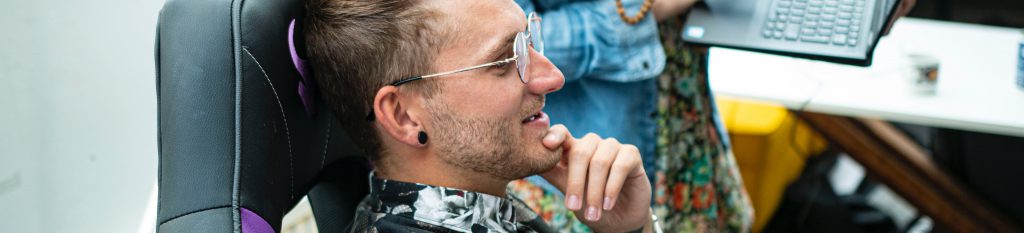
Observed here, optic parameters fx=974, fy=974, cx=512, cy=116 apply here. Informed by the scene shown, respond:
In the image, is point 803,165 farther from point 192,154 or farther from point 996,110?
point 192,154

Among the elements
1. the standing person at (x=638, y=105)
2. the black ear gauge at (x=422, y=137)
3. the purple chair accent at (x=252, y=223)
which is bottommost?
the standing person at (x=638, y=105)

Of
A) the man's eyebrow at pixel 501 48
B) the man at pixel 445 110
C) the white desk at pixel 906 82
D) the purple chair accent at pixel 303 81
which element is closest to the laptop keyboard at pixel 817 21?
the white desk at pixel 906 82

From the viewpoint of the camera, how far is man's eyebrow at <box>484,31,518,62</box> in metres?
1.04

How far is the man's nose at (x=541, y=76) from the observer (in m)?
1.08

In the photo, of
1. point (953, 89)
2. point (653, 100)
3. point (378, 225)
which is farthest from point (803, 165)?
point (378, 225)

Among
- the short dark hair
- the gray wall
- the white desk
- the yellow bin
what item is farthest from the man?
the yellow bin

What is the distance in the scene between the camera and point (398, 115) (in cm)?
105

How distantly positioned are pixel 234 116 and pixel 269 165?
0.20 ft

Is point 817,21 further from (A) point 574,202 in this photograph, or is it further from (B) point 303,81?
(B) point 303,81

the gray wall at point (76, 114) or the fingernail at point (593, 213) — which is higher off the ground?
the gray wall at point (76, 114)

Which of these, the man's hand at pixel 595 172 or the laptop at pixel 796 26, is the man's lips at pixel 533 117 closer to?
the man's hand at pixel 595 172

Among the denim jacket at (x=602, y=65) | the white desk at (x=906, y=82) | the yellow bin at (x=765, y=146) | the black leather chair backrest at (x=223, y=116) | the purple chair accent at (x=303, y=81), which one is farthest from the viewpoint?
the yellow bin at (x=765, y=146)

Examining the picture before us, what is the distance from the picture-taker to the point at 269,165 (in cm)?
93

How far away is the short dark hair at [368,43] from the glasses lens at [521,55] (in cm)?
9
